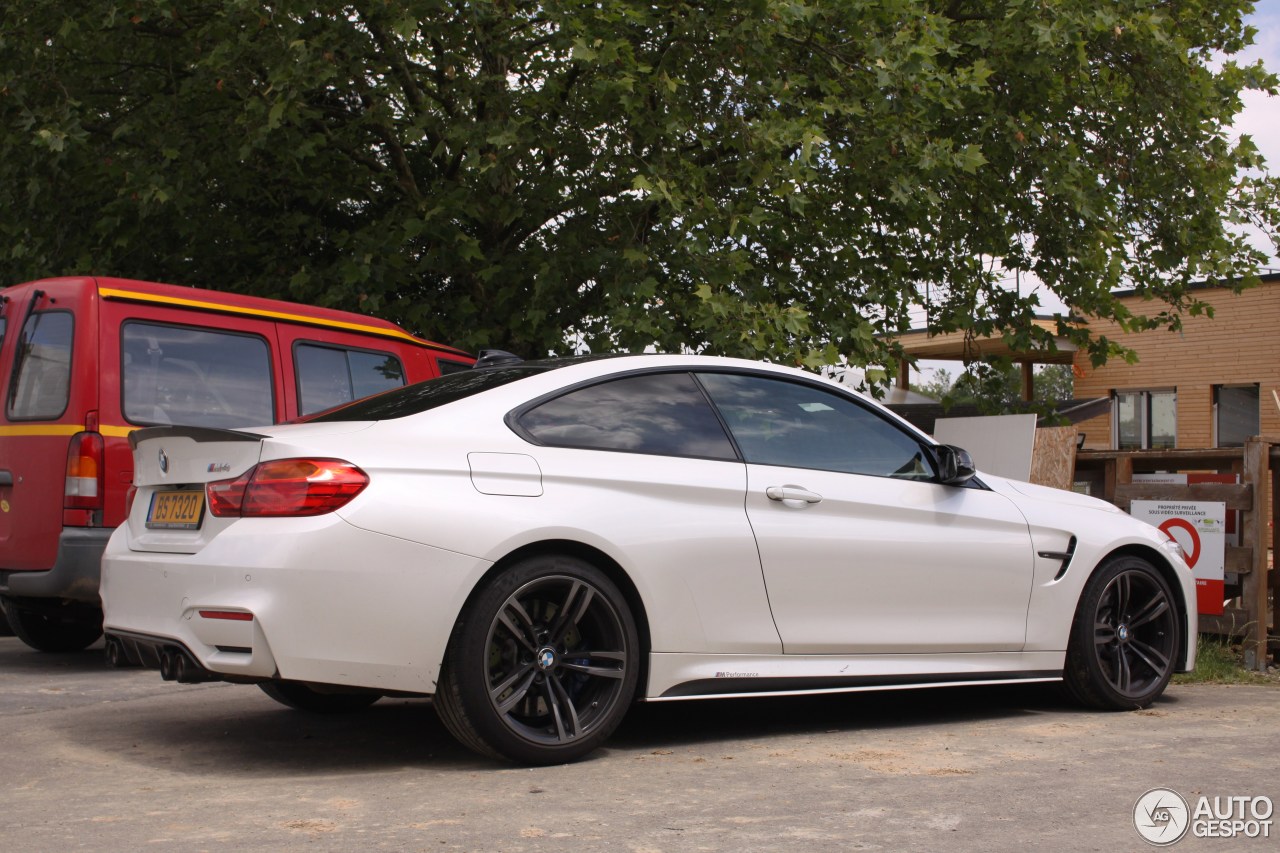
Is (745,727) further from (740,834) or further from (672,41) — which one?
(672,41)

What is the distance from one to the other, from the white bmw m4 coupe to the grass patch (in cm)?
159

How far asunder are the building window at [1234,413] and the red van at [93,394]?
23838 millimetres

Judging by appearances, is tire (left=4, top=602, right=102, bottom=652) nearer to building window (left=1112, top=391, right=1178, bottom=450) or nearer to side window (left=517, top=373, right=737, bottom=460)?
→ side window (left=517, top=373, right=737, bottom=460)

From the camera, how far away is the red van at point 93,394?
7.67 meters

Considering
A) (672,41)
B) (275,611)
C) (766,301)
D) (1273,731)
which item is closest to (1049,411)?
(766,301)

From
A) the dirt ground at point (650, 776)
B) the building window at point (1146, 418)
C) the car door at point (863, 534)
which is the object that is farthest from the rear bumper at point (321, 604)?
the building window at point (1146, 418)

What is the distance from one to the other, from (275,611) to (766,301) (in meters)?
8.04

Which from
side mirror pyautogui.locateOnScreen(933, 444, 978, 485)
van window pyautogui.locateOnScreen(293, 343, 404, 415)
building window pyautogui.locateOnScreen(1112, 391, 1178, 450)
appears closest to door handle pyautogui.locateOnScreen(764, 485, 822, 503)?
side mirror pyautogui.locateOnScreen(933, 444, 978, 485)

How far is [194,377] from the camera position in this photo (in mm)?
8242

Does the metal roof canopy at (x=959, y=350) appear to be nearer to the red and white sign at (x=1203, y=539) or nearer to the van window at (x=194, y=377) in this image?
the red and white sign at (x=1203, y=539)

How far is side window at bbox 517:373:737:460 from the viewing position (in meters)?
5.23

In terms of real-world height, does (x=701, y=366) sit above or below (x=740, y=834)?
above

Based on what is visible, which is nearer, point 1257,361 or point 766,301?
point 766,301

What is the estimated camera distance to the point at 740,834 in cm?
390
